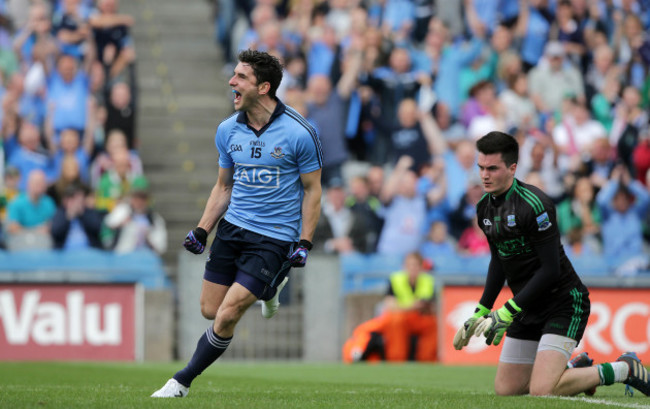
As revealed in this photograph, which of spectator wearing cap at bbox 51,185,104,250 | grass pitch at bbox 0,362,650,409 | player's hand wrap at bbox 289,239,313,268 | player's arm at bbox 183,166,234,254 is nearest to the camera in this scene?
grass pitch at bbox 0,362,650,409

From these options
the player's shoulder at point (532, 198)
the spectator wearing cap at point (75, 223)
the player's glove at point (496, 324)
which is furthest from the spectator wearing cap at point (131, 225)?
the player's glove at point (496, 324)

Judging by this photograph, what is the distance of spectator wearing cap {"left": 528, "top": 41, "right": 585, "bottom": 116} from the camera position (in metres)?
20.0

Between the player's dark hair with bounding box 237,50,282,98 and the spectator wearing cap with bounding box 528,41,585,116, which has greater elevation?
the spectator wearing cap with bounding box 528,41,585,116

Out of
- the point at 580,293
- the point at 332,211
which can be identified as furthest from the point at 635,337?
the point at 580,293

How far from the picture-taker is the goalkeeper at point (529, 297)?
331 inches

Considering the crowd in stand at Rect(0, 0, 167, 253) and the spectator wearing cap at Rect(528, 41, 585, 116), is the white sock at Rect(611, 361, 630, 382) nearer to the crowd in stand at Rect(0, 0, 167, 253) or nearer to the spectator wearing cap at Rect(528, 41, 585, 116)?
the crowd in stand at Rect(0, 0, 167, 253)

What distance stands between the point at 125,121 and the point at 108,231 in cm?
253

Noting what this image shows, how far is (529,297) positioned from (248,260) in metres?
2.07

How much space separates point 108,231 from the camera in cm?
1661

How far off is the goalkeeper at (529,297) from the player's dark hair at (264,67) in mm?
1586

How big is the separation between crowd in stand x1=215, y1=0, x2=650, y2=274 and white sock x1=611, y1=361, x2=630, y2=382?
7.54 meters

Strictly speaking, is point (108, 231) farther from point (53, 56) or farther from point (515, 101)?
A: point (515, 101)

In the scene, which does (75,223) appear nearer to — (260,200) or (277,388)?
(277,388)

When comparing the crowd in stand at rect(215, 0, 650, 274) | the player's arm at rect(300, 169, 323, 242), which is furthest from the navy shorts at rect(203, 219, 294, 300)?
the crowd in stand at rect(215, 0, 650, 274)
